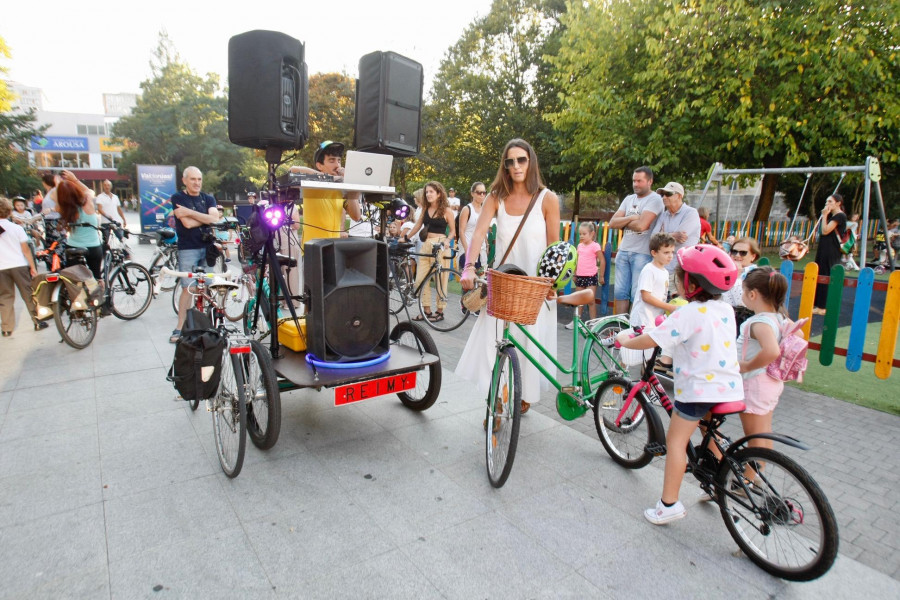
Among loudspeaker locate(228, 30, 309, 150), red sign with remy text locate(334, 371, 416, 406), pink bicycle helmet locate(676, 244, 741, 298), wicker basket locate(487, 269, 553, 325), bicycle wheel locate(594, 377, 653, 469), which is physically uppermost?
loudspeaker locate(228, 30, 309, 150)

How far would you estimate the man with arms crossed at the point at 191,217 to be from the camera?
5863 mm

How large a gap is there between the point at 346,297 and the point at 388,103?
2.33 m

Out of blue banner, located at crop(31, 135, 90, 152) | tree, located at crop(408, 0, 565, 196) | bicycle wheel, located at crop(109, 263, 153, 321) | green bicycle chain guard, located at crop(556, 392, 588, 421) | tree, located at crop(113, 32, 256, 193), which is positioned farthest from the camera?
blue banner, located at crop(31, 135, 90, 152)

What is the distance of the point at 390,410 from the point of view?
4391 mm

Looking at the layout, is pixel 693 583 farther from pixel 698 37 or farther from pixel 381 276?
pixel 698 37

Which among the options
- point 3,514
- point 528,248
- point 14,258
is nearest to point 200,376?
point 3,514

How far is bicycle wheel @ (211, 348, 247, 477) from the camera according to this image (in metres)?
3.05

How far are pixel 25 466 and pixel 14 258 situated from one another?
4.10 m

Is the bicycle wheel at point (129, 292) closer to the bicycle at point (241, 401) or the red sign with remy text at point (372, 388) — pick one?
the bicycle at point (241, 401)

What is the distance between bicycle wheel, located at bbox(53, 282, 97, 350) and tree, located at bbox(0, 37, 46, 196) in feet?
87.6

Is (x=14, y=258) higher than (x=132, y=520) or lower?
higher

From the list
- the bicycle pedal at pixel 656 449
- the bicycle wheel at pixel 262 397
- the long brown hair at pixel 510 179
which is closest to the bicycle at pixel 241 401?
the bicycle wheel at pixel 262 397

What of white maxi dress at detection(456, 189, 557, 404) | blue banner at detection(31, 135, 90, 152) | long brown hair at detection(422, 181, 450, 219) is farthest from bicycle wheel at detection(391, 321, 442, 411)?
blue banner at detection(31, 135, 90, 152)

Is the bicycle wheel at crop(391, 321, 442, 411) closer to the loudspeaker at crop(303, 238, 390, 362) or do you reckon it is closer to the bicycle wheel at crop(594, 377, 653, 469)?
the loudspeaker at crop(303, 238, 390, 362)
